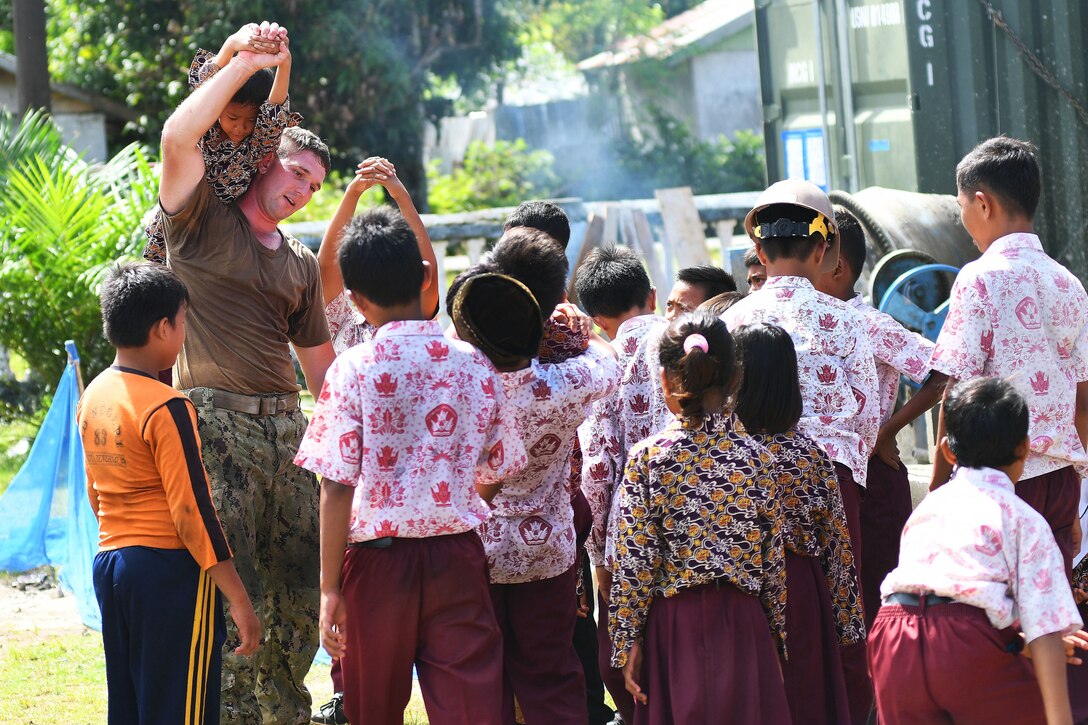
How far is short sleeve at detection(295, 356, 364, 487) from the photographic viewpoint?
3113mm

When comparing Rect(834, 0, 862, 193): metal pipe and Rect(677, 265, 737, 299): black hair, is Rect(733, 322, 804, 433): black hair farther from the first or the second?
Rect(834, 0, 862, 193): metal pipe

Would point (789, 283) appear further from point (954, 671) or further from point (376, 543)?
point (376, 543)

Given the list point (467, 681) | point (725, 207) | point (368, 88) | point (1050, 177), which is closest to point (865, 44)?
point (1050, 177)

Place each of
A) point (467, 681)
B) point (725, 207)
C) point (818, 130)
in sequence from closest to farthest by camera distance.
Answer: point (467, 681) < point (818, 130) < point (725, 207)

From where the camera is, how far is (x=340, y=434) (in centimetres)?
312

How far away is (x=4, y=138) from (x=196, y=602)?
7.03 meters

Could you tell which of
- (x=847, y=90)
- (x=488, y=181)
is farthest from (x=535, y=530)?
(x=488, y=181)

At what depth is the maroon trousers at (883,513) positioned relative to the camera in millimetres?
4234

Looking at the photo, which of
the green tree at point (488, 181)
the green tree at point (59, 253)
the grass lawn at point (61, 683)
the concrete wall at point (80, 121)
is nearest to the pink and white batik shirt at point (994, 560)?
the grass lawn at point (61, 683)

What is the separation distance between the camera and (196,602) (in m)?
3.41

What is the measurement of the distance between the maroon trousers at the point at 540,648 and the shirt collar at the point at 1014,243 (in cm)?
157

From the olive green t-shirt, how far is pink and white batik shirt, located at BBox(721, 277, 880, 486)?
139cm

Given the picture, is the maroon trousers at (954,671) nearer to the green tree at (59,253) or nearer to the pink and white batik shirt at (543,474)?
the pink and white batik shirt at (543,474)

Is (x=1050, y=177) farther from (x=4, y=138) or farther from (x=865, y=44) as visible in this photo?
(x=4, y=138)
